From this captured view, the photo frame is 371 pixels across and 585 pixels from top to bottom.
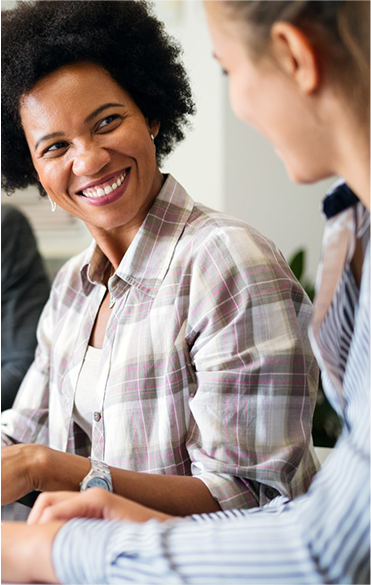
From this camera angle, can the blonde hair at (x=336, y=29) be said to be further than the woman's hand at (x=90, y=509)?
No

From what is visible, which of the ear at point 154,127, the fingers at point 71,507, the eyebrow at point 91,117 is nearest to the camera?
the fingers at point 71,507

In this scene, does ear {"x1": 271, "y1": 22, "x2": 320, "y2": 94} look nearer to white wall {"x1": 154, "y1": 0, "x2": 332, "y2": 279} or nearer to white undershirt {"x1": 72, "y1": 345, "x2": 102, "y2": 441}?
white undershirt {"x1": 72, "y1": 345, "x2": 102, "y2": 441}

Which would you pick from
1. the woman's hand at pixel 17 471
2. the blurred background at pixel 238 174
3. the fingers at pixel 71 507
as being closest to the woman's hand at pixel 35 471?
the woman's hand at pixel 17 471

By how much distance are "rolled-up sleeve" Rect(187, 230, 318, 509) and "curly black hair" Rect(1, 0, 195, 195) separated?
1.19 ft

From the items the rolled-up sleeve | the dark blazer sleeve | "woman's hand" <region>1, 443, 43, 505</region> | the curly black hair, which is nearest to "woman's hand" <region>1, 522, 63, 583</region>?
"woman's hand" <region>1, 443, 43, 505</region>

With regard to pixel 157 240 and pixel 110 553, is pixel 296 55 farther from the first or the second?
pixel 157 240

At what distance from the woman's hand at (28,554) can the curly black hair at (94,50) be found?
740 mm

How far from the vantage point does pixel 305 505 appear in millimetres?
580

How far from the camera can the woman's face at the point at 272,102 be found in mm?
587

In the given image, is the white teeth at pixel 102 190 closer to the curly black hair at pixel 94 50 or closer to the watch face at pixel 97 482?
the curly black hair at pixel 94 50

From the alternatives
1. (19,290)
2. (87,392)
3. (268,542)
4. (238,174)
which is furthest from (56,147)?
(238,174)

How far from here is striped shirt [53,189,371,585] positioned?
20.8 inches

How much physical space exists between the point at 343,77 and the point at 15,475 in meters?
0.58

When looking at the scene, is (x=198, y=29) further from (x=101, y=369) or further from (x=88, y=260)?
(x=101, y=369)
